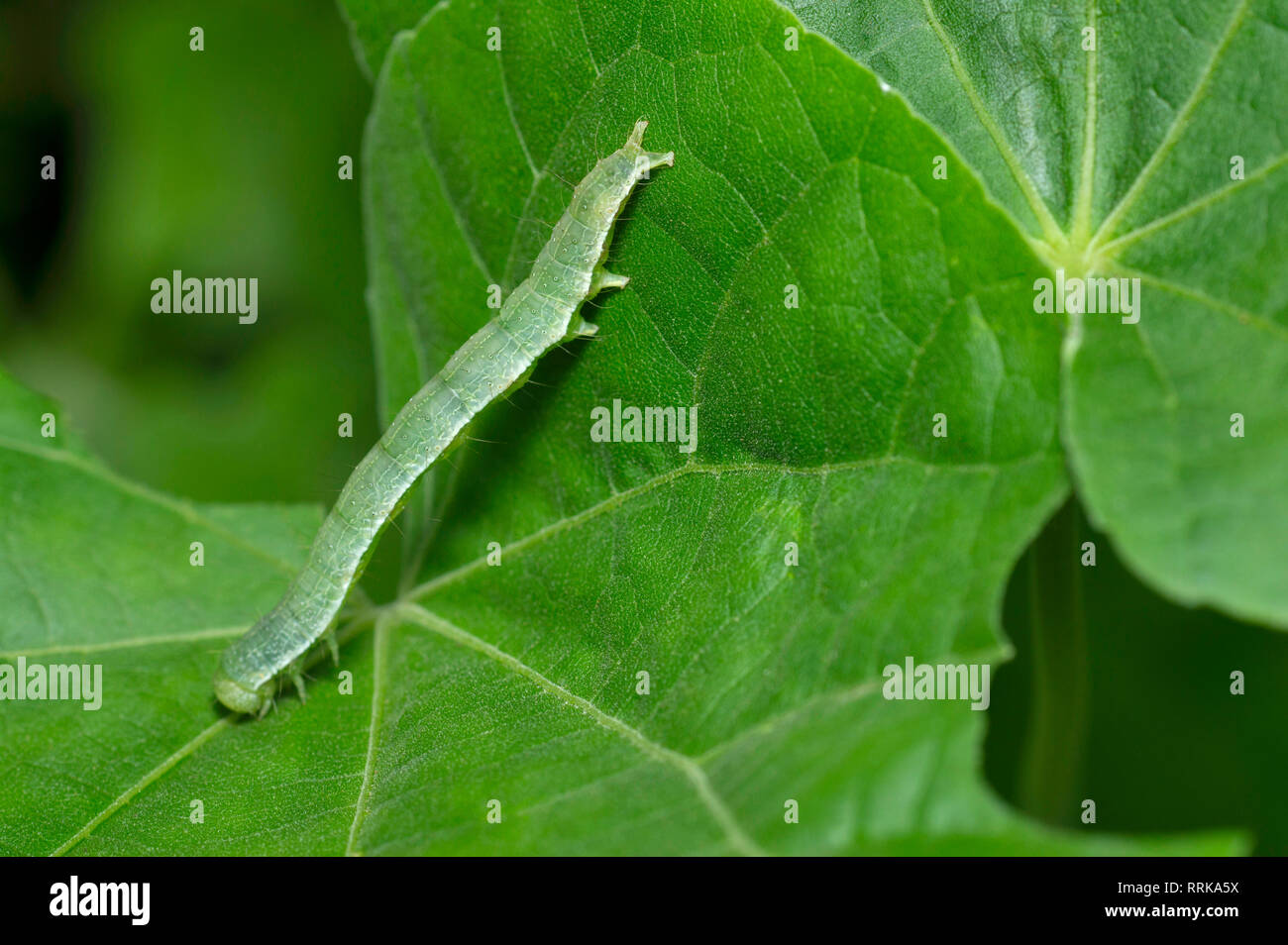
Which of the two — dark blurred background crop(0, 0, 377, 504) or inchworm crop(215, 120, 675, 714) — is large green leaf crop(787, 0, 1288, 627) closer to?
inchworm crop(215, 120, 675, 714)

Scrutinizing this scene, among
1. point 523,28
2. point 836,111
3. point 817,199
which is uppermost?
point 523,28

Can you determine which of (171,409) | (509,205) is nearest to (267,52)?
(171,409)

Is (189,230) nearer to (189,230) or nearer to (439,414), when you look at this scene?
(189,230)

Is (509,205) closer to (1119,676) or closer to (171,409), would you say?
(1119,676)

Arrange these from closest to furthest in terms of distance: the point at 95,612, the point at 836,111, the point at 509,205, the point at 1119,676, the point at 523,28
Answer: the point at 836,111
the point at 523,28
the point at 509,205
the point at 95,612
the point at 1119,676

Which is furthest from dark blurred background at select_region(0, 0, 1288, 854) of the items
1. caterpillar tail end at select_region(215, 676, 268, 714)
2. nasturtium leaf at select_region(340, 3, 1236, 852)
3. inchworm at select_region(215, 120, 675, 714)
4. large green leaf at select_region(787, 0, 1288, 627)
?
large green leaf at select_region(787, 0, 1288, 627)

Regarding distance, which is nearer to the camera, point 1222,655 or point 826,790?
point 826,790
